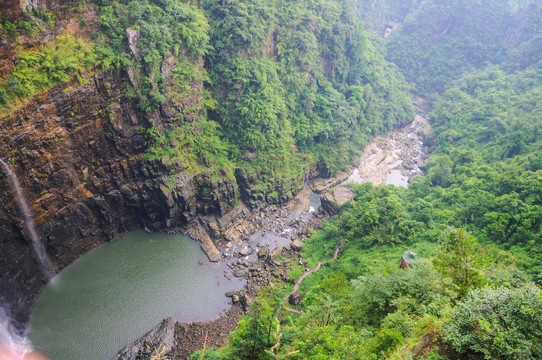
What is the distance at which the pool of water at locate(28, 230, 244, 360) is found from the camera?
20.4 meters

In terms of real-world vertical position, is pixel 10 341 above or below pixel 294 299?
above

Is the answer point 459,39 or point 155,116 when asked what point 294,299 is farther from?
point 459,39

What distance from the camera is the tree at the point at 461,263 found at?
1079 centimetres

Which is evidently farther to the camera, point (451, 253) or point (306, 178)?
point (306, 178)

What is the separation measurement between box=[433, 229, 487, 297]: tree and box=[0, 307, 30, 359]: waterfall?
959 inches

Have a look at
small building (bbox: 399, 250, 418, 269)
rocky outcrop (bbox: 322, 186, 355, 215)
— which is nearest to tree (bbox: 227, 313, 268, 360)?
small building (bbox: 399, 250, 418, 269)

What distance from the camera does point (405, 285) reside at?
47.1ft

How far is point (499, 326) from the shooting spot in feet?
24.0

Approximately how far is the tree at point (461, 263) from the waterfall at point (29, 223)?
995 inches

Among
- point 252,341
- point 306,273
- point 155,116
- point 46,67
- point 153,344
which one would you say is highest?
point 46,67

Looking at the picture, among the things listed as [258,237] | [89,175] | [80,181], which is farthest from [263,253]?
[80,181]

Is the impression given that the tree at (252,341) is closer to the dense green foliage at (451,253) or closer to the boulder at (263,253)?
the dense green foliage at (451,253)

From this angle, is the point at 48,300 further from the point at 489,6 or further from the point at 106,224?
the point at 489,6

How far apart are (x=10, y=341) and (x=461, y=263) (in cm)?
2561
